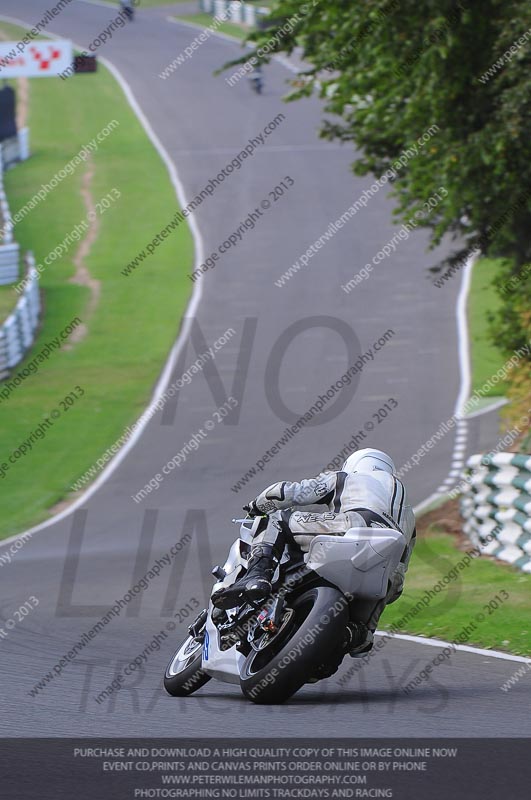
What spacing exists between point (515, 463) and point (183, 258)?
22.3 m

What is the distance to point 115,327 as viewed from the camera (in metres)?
29.3

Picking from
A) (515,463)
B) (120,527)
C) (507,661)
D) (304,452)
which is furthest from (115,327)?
(507,661)

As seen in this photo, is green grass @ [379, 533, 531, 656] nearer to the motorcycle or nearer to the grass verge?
the grass verge

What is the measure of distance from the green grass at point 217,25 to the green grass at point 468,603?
162 ft

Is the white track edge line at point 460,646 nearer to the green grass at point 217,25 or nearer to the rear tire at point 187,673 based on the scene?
the rear tire at point 187,673

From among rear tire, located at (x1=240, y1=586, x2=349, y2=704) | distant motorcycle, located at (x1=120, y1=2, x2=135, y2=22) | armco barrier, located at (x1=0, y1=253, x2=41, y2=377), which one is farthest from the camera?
distant motorcycle, located at (x1=120, y1=2, x2=135, y2=22)

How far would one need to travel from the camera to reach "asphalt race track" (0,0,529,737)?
6.56 metres

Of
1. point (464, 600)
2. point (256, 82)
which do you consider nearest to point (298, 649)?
point (464, 600)

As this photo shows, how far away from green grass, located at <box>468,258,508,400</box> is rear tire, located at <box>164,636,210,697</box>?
14.2 metres

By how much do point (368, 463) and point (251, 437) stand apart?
14.3 metres

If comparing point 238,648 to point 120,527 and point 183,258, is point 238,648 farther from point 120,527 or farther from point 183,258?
point 183,258
